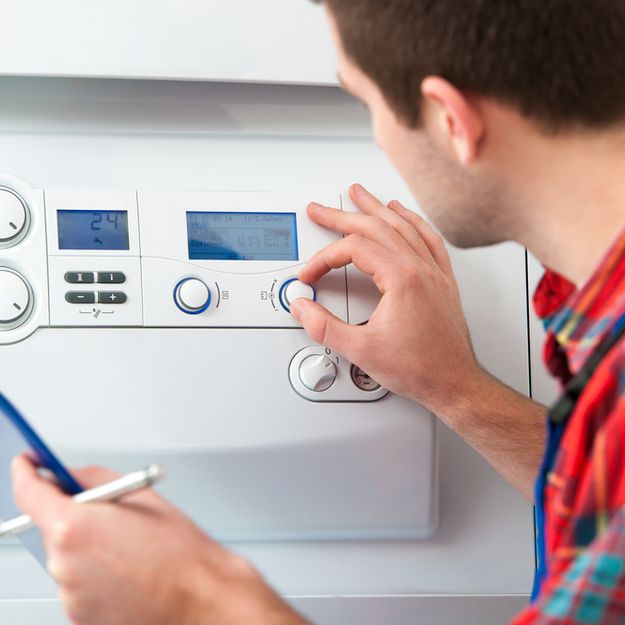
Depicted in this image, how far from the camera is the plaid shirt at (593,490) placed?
1.63 ft

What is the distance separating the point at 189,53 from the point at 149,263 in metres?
0.19

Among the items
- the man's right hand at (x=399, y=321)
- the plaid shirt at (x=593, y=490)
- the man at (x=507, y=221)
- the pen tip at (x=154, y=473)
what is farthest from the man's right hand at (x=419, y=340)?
the pen tip at (x=154, y=473)

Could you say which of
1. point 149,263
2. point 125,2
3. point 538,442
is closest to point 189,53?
point 125,2

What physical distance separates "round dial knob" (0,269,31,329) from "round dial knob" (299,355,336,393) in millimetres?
259

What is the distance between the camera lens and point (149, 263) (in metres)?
0.88

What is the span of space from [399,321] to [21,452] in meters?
0.36

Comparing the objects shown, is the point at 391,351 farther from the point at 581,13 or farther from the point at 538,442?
the point at 581,13

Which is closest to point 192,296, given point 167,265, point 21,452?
point 167,265

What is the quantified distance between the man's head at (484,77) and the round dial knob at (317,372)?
236mm

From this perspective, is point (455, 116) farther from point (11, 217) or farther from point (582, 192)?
point (11, 217)

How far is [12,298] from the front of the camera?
0.86 m

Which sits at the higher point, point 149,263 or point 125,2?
point 125,2

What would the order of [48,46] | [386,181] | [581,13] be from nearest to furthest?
[581,13], [48,46], [386,181]

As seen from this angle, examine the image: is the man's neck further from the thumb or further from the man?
the thumb
